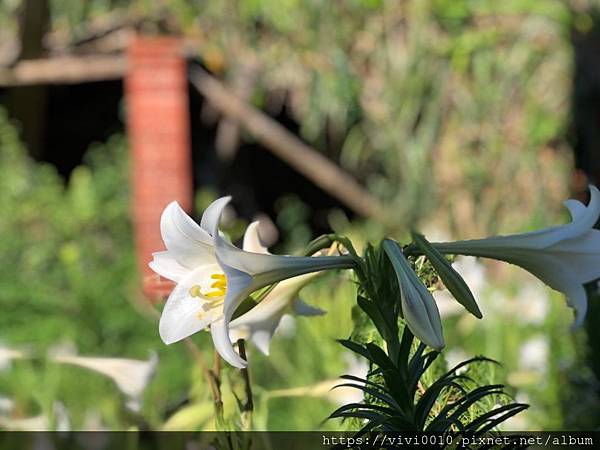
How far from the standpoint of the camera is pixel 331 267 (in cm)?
86

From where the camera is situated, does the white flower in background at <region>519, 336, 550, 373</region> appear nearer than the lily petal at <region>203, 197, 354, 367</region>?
No

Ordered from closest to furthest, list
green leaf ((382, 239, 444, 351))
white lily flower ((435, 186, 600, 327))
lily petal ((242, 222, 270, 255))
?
1. green leaf ((382, 239, 444, 351))
2. white lily flower ((435, 186, 600, 327))
3. lily petal ((242, 222, 270, 255))

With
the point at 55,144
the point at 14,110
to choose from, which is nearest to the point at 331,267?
the point at 14,110

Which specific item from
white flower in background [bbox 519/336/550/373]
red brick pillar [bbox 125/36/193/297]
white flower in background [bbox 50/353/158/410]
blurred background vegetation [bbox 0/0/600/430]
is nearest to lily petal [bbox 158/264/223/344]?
white flower in background [bbox 50/353/158/410]

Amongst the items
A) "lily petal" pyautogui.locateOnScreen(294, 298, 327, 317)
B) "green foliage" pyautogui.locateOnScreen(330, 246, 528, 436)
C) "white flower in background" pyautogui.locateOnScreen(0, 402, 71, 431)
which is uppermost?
"lily petal" pyautogui.locateOnScreen(294, 298, 327, 317)

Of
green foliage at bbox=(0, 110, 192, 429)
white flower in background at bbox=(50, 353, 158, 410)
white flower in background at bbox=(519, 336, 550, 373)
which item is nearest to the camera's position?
white flower in background at bbox=(50, 353, 158, 410)

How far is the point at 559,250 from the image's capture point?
35.2 inches

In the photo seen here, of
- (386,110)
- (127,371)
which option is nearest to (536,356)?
(127,371)

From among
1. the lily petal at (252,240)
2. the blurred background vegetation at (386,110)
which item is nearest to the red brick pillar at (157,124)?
the blurred background vegetation at (386,110)

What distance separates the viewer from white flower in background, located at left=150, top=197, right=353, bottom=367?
2.77ft

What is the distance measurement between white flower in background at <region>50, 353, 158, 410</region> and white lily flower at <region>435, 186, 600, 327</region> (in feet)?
1.54

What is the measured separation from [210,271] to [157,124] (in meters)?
3.98

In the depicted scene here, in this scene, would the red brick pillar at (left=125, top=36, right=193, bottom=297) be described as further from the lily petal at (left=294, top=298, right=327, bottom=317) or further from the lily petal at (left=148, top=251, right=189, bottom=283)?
the lily petal at (left=148, top=251, right=189, bottom=283)

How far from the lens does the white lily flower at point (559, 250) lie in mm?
883
